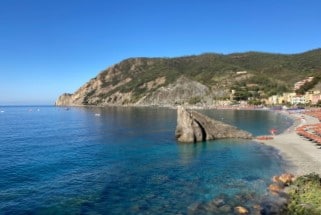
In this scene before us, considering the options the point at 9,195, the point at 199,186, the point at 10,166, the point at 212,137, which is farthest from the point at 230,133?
the point at 9,195

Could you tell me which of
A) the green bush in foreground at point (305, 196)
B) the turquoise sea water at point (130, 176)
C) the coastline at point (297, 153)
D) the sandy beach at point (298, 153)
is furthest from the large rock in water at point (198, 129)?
the green bush in foreground at point (305, 196)

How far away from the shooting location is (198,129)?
64188 millimetres

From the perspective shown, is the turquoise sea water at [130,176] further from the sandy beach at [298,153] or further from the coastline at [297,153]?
the sandy beach at [298,153]

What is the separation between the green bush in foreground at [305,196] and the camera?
2501 centimetres

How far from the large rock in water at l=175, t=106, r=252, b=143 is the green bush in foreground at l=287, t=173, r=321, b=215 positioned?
31424 mm

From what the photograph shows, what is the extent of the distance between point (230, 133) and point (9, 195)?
45.9 meters

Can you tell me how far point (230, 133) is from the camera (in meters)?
67.4

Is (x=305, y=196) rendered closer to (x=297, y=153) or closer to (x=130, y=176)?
(x=130, y=176)

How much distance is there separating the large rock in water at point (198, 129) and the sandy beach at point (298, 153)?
7.46 m

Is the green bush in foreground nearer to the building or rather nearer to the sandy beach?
the sandy beach

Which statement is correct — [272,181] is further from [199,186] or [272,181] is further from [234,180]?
[199,186]

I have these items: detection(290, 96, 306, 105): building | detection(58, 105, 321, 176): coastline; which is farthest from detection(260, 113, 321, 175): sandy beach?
detection(290, 96, 306, 105): building

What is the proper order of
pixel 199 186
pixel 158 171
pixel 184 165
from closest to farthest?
pixel 199 186 < pixel 158 171 < pixel 184 165

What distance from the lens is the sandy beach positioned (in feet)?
133
